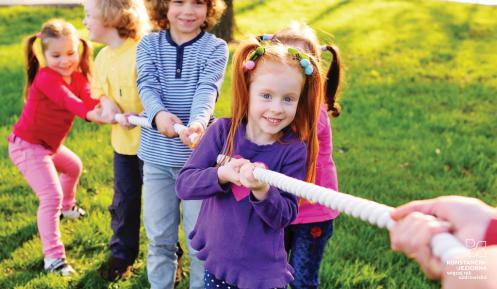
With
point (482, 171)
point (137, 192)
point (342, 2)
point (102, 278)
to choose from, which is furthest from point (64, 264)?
point (342, 2)

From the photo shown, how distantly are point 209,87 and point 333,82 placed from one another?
0.66 metres

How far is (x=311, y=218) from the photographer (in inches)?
111

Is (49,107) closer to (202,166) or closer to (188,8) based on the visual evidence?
(188,8)

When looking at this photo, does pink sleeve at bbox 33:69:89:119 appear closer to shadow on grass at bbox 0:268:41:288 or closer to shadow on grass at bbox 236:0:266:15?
shadow on grass at bbox 0:268:41:288

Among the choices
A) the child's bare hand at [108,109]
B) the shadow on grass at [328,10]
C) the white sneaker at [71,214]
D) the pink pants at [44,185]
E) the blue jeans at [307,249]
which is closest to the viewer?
the blue jeans at [307,249]

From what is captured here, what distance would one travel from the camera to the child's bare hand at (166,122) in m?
2.81

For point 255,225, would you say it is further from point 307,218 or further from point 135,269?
point 135,269

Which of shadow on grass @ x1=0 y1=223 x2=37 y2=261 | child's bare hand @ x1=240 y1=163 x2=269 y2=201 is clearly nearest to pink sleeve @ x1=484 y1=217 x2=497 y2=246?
child's bare hand @ x1=240 y1=163 x2=269 y2=201

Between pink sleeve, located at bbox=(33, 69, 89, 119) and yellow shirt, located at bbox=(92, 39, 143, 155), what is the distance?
0.18 meters

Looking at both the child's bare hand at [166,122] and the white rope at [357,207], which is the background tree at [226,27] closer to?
the child's bare hand at [166,122]

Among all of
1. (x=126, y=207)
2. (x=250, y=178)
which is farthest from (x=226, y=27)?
(x=250, y=178)

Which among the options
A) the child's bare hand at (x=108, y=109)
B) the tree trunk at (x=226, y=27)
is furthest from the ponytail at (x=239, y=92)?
the tree trunk at (x=226, y=27)

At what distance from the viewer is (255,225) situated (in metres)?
2.25

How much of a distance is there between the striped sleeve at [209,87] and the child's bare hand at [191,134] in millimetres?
126
